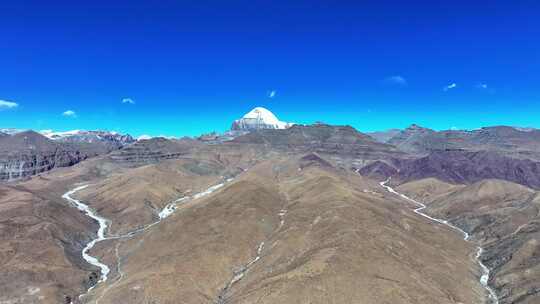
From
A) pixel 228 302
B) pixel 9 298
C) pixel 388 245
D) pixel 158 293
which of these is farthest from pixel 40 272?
pixel 388 245

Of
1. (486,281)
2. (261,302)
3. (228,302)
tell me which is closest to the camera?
(261,302)

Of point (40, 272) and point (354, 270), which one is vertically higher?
point (354, 270)

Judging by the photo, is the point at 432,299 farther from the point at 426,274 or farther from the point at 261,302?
the point at 261,302

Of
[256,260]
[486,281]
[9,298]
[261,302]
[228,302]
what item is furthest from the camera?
[256,260]

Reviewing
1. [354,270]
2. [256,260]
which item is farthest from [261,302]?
[256,260]

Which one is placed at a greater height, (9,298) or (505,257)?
(505,257)

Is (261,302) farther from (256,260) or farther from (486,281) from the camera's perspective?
(486,281)

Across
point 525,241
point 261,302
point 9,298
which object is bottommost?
point 9,298

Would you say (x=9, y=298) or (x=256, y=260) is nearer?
(x=9, y=298)

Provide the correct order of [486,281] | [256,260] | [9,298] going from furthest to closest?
[256,260]
[486,281]
[9,298]
